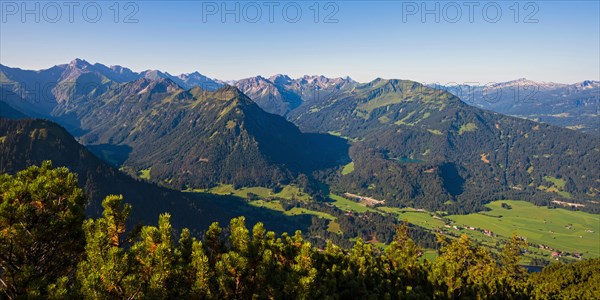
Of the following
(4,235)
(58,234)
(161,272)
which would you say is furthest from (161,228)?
(4,235)

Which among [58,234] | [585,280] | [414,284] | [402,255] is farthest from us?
[585,280]

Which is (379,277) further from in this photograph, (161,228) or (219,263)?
(161,228)

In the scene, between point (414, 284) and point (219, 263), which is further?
point (414, 284)

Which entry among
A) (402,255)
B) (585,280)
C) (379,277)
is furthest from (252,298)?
(585,280)

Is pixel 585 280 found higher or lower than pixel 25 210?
lower

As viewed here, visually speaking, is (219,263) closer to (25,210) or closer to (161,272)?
(161,272)

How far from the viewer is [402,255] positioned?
58.3 metres

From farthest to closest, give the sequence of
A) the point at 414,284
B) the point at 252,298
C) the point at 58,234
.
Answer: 1. the point at 414,284
2. the point at 252,298
3. the point at 58,234

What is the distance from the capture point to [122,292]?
16.0 m

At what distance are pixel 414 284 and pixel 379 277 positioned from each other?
802 cm

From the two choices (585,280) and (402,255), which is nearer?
(402,255)

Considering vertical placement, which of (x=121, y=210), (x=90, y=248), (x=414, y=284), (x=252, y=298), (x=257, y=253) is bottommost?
(x=414, y=284)

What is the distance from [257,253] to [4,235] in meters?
14.5

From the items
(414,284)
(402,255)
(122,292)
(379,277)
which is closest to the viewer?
(122,292)
